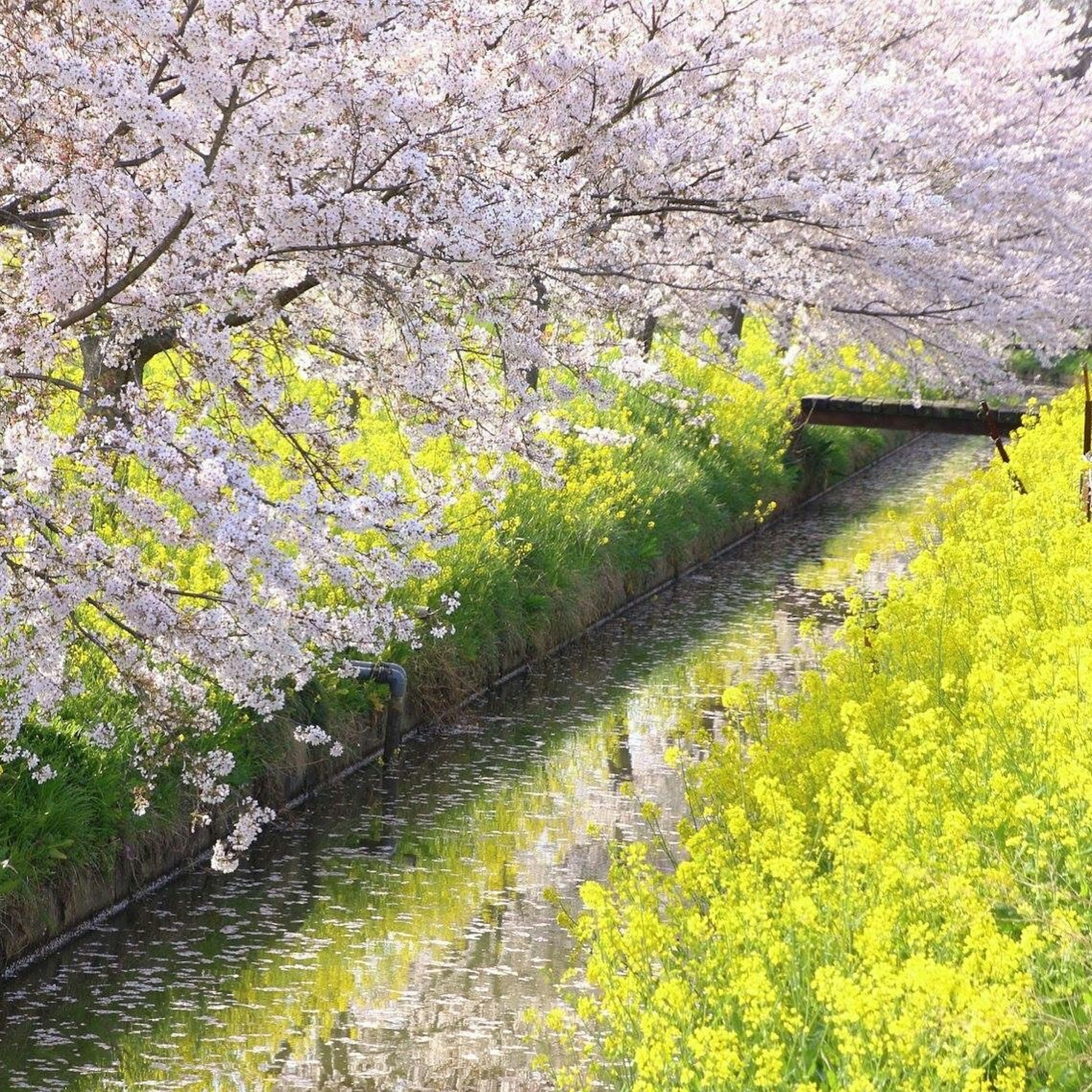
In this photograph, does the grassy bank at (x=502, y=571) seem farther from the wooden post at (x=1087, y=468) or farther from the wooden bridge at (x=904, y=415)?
the wooden post at (x=1087, y=468)

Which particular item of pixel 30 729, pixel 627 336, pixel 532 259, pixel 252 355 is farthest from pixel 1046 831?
pixel 627 336

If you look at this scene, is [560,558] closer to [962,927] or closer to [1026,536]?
[1026,536]

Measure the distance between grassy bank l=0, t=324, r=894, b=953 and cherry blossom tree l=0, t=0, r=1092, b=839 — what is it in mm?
453

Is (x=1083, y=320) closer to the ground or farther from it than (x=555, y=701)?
farther from it

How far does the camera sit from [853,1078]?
4.48 meters

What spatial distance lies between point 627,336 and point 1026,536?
9633 millimetres

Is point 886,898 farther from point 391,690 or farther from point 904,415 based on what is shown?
point 904,415

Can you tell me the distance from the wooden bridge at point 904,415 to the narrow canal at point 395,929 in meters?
9.41

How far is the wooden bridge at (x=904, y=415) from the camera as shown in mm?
23016

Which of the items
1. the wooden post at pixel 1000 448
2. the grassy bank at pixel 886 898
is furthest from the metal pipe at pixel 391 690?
the wooden post at pixel 1000 448

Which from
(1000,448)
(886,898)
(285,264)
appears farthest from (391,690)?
(886,898)

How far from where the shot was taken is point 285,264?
8766 millimetres

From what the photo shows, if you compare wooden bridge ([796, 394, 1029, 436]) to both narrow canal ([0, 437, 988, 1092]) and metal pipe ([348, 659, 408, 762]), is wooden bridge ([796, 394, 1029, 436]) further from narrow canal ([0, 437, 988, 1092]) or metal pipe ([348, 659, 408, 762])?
metal pipe ([348, 659, 408, 762])

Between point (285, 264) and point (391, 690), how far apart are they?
3881mm
